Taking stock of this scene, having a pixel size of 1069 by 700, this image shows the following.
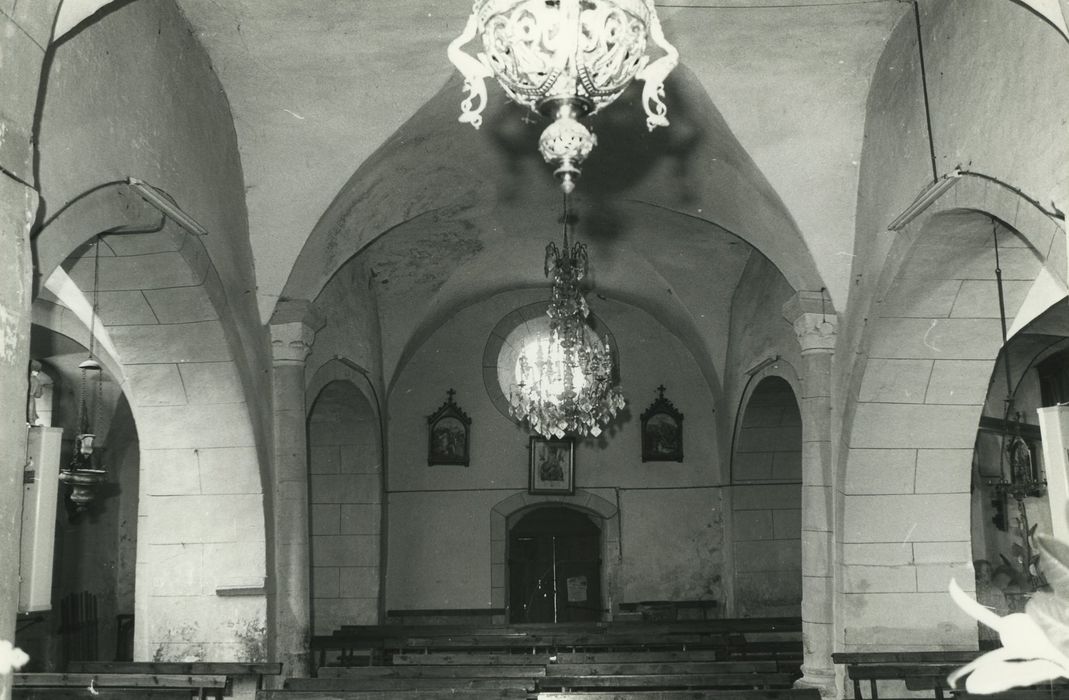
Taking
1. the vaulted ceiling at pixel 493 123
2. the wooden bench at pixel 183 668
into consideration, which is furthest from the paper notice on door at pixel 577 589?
the wooden bench at pixel 183 668

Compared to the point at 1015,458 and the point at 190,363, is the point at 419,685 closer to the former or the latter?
the point at 190,363

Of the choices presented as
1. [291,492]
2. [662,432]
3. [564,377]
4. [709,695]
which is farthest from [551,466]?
[709,695]

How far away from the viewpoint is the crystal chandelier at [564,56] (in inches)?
130

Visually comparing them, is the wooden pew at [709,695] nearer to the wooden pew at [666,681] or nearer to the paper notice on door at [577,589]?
the wooden pew at [666,681]

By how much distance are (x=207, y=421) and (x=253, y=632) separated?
1525mm

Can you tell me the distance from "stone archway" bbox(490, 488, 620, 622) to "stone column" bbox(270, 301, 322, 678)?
544cm

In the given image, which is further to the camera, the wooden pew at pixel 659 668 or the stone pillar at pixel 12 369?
the wooden pew at pixel 659 668

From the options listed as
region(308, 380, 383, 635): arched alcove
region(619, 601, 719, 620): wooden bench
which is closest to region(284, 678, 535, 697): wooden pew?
region(308, 380, 383, 635): arched alcove

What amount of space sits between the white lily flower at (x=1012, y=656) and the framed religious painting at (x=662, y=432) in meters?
12.0

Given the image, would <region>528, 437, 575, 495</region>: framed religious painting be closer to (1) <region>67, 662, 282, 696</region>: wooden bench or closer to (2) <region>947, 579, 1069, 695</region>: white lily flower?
(1) <region>67, 662, 282, 696</region>: wooden bench

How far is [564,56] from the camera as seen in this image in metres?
3.29

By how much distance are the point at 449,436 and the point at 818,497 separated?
6.63m

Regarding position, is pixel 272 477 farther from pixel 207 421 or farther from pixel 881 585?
pixel 881 585

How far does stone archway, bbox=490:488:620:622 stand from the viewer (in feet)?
44.9
